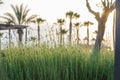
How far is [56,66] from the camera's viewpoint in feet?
18.3

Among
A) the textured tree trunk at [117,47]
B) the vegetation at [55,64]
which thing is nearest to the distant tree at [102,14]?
the vegetation at [55,64]

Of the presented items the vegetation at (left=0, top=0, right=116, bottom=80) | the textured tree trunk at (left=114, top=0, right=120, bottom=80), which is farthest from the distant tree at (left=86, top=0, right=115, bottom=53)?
the textured tree trunk at (left=114, top=0, right=120, bottom=80)

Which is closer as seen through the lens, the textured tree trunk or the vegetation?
the textured tree trunk

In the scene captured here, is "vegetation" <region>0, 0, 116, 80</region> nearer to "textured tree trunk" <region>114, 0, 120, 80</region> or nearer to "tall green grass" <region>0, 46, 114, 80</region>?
"tall green grass" <region>0, 46, 114, 80</region>

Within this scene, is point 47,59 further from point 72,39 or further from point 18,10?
point 18,10

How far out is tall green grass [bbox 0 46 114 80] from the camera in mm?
5590

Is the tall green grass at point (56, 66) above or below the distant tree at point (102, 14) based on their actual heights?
below

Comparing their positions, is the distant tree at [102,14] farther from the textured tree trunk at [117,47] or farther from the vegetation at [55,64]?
the textured tree trunk at [117,47]

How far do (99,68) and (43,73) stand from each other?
0.91 m

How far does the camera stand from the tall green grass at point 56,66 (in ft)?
18.3

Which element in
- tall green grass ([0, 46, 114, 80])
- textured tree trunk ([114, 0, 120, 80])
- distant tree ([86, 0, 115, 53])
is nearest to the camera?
textured tree trunk ([114, 0, 120, 80])

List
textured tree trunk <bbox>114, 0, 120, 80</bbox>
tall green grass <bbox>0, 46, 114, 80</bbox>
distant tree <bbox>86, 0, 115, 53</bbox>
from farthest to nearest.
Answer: distant tree <bbox>86, 0, 115, 53</bbox>
tall green grass <bbox>0, 46, 114, 80</bbox>
textured tree trunk <bbox>114, 0, 120, 80</bbox>

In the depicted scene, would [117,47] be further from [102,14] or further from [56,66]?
[102,14]

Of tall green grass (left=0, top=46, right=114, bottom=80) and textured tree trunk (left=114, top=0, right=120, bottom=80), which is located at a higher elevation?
textured tree trunk (left=114, top=0, right=120, bottom=80)
